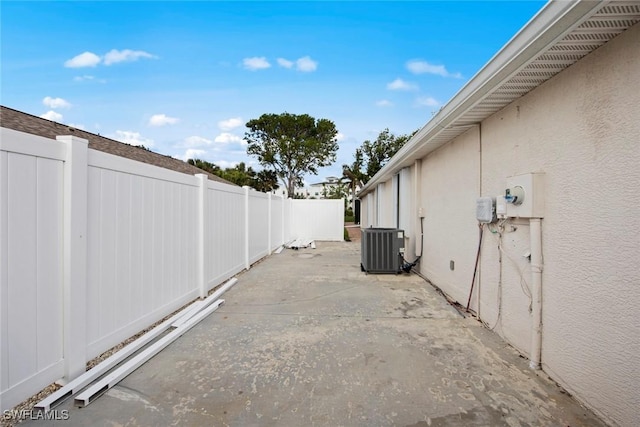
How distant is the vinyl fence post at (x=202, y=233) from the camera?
4.34 m

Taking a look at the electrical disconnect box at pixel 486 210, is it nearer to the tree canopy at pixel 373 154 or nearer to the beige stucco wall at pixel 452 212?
the beige stucco wall at pixel 452 212

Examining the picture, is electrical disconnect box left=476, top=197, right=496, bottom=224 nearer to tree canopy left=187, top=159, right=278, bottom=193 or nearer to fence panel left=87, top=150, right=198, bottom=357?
fence panel left=87, top=150, right=198, bottom=357

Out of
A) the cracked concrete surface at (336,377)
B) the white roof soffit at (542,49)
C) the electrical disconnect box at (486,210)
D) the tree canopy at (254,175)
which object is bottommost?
the cracked concrete surface at (336,377)

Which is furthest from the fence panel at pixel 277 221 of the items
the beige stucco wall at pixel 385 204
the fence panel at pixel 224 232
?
the beige stucco wall at pixel 385 204

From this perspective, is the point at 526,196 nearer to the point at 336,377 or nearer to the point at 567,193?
the point at 567,193

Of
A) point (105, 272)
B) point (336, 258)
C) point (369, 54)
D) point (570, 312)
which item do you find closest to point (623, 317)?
point (570, 312)

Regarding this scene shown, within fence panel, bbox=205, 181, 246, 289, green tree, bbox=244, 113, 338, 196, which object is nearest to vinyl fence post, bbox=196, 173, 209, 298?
fence panel, bbox=205, 181, 246, 289

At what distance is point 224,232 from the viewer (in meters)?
5.35

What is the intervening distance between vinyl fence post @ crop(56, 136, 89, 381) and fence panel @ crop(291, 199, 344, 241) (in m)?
10.9

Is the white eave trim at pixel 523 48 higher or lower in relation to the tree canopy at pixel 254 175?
lower

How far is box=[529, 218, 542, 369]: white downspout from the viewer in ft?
8.13

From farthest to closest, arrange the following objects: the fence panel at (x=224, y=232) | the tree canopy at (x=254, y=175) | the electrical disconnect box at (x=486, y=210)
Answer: the tree canopy at (x=254, y=175)
the fence panel at (x=224, y=232)
the electrical disconnect box at (x=486, y=210)

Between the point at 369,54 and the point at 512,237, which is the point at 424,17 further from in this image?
the point at 512,237

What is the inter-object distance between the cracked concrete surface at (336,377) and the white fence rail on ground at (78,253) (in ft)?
1.50
